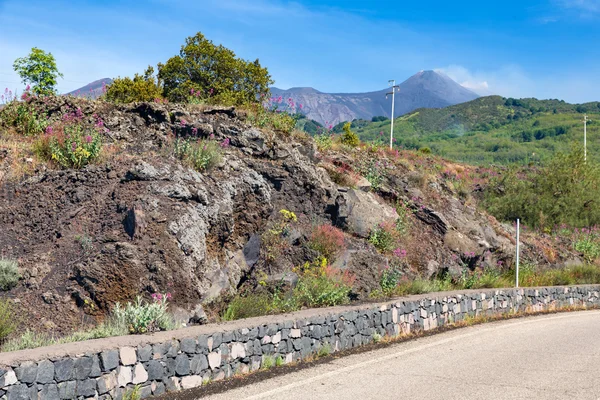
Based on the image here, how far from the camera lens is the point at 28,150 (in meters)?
14.0

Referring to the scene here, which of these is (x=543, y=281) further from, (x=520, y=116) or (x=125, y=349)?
(x=520, y=116)

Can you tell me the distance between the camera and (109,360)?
6.98m

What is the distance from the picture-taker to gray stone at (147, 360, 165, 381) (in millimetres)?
7469

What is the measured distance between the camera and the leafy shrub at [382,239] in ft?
54.7

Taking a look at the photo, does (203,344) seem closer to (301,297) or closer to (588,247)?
(301,297)

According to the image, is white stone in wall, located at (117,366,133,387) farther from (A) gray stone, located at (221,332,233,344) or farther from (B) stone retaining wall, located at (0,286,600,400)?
(A) gray stone, located at (221,332,233,344)

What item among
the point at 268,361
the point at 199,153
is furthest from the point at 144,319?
the point at 199,153

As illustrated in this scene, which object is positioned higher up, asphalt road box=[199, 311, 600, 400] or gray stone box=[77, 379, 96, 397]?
gray stone box=[77, 379, 96, 397]

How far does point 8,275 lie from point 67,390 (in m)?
4.25

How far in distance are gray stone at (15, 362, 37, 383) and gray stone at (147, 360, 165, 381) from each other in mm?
1558

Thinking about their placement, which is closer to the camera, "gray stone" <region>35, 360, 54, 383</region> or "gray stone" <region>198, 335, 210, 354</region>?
"gray stone" <region>35, 360, 54, 383</region>

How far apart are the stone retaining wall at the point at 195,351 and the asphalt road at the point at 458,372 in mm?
509

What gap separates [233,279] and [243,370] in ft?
12.2

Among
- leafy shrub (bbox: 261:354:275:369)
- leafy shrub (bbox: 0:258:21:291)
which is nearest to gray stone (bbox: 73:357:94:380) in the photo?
leafy shrub (bbox: 261:354:275:369)
